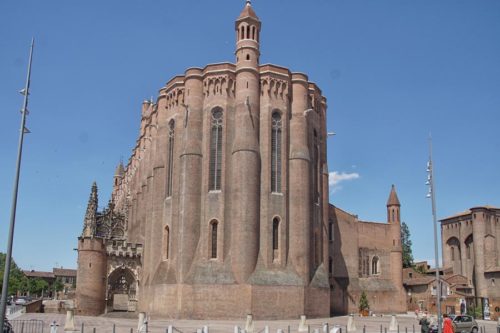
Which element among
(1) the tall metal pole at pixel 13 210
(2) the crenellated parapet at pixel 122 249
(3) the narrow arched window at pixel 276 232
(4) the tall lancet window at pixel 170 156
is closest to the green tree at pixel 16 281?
(2) the crenellated parapet at pixel 122 249

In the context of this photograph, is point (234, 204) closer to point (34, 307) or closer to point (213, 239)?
point (213, 239)

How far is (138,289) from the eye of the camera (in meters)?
54.5

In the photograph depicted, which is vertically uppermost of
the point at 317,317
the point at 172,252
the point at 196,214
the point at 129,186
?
the point at 129,186

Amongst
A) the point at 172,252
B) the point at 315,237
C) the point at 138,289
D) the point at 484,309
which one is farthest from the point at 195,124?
the point at 484,309

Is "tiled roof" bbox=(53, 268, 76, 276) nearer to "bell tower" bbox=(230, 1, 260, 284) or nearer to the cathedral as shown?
the cathedral

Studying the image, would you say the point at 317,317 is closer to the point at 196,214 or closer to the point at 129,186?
the point at 196,214

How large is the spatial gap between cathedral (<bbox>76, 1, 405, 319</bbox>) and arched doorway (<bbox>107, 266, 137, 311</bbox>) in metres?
0.99

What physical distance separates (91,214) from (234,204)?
29281 mm

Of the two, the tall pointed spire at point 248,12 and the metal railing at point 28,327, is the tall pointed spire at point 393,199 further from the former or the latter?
the metal railing at point 28,327

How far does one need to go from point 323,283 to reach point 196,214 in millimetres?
12030

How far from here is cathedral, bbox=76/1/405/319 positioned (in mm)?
44031

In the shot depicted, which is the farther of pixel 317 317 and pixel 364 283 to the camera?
pixel 364 283

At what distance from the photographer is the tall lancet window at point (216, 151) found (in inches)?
1837

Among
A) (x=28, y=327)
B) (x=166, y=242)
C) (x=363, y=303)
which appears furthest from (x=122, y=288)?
(x=28, y=327)
